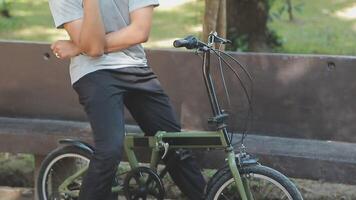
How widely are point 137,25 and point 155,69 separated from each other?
Answer: 1.17 m

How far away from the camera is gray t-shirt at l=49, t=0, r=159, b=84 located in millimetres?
3758

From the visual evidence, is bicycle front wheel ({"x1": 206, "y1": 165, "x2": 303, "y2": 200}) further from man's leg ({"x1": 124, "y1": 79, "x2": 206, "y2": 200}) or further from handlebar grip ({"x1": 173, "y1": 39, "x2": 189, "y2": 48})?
handlebar grip ({"x1": 173, "y1": 39, "x2": 189, "y2": 48})

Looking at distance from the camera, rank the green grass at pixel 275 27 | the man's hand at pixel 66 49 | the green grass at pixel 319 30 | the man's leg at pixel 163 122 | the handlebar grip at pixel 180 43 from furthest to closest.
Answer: the green grass at pixel 275 27 → the green grass at pixel 319 30 → the man's leg at pixel 163 122 → the man's hand at pixel 66 49 → the handlebar grip at pixel 180 43

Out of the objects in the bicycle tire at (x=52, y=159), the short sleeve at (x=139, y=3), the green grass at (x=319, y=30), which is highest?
the short sleeve at (x=139, y=3)

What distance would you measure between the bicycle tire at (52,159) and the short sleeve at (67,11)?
0.91m

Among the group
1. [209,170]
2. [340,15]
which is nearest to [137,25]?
[209,170]

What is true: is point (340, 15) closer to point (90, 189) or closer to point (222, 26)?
point (222, 26)

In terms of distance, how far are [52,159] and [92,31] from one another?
111 cm

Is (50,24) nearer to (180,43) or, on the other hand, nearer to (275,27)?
(275,27)

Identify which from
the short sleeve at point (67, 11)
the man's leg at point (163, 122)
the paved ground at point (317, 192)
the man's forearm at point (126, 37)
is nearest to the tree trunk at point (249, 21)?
the paved ground at point (317, 192)

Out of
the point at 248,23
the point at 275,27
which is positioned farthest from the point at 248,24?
the point at 275,27

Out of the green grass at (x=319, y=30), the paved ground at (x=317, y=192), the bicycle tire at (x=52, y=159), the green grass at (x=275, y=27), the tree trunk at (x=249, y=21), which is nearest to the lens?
the bicycle tire at (x=52, y=159)

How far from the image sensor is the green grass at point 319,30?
9.20 meters

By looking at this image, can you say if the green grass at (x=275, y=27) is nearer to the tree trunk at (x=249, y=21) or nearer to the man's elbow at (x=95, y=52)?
the tree trunk at (x=249, y=21)
